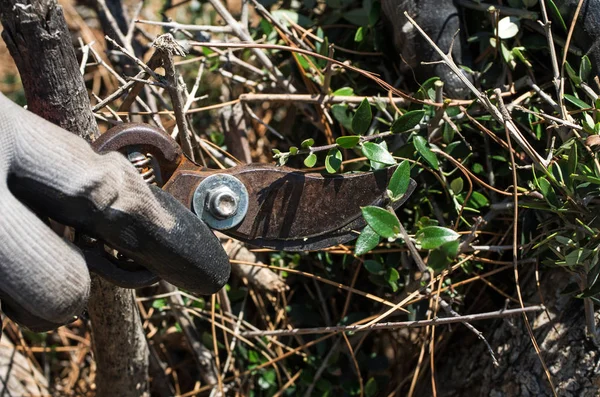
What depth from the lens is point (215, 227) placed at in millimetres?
1103

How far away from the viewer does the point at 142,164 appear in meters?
1.06

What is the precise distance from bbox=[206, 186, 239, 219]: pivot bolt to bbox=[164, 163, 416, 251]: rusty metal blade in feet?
0.15

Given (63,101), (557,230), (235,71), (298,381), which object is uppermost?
(63,101)

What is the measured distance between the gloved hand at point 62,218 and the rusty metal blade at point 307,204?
0.61 feet

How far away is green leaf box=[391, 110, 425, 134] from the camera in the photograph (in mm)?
1280

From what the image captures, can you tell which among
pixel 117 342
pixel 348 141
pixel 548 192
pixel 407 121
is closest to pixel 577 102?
pixel 548 192

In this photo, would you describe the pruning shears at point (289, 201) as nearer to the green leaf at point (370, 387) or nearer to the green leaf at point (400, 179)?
the green leaf at point (400, 179)

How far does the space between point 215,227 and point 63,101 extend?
0.28m

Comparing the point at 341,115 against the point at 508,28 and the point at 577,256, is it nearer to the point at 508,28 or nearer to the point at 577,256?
the point at 508,28

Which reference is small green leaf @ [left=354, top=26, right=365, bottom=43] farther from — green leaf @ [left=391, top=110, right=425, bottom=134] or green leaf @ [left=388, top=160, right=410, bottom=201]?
green leaf @ [left=388, top=160, right=410, bottom=201]

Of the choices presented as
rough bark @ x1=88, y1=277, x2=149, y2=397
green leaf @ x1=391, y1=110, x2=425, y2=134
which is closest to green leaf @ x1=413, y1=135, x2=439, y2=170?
green leaf @ x1=391, y1=110, x2=425, y2=134

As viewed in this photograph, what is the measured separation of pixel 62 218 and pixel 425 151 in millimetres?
637

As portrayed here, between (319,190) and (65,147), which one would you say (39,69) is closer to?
(65,147)

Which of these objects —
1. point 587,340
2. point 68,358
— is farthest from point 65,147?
point 68,358
